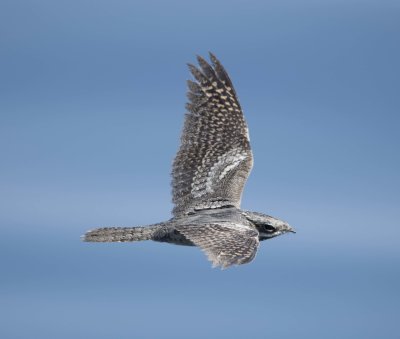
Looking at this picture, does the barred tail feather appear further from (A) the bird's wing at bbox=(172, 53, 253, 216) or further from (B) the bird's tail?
(A) the bird's wing at bbox=(172, 53, 253, 216)

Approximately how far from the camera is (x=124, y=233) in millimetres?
16141

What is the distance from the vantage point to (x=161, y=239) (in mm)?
15984

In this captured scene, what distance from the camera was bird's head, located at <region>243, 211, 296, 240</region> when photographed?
Answer: 1655 cm

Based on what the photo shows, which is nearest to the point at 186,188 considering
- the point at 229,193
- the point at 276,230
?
the point at 229,193

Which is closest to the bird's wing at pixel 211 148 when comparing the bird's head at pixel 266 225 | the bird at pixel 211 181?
the bird at pixel 211 181

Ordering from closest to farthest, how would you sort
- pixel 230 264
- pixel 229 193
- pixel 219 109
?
pixel 230 264 → pixel 229 193 → pixel 219 109

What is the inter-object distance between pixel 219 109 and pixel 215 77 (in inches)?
22.7

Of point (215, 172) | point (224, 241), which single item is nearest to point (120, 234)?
point (224, 241)

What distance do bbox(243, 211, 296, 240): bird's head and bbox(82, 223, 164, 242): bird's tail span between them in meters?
1.42

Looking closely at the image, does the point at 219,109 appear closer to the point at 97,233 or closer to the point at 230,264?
the point at 97,233

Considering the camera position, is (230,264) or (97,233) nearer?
(230,264)

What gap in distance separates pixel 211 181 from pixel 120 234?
226 centimetres

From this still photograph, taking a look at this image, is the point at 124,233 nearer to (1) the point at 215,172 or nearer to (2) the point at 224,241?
(2) the point at 224,241

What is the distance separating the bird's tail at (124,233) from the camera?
16078mm
